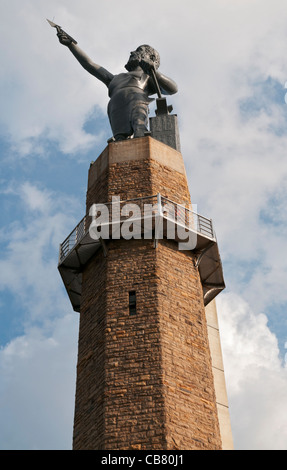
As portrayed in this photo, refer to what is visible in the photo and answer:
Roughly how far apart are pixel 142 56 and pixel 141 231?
12.1 metres

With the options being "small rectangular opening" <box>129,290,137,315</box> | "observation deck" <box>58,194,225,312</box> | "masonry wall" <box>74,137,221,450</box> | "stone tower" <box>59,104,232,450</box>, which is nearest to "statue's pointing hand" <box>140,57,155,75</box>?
"stone tower" <box>59,104,232,450</box>

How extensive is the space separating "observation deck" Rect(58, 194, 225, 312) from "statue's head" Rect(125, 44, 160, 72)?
9.80 meters

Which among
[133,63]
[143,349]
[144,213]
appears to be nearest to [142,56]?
[133,63]

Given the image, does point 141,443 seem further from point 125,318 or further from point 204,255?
point 204,255

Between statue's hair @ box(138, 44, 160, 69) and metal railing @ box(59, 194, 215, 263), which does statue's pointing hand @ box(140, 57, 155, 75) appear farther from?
metal railing @ box(59, 194, 215, 263)

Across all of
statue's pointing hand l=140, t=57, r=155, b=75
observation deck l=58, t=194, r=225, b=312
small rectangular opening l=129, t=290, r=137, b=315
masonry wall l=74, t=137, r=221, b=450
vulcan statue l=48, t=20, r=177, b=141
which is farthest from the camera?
statue's pointing hand l=140, t=57, r=155, b=75

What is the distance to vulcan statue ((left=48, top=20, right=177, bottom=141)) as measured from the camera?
112ft

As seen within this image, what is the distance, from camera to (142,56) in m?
36.7

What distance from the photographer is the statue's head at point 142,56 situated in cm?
3644

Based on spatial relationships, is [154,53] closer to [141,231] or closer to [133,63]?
[133,63]

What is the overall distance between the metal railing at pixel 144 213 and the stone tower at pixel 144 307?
0.04 m

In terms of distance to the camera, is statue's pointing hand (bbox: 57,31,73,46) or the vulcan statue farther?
statue's pointing hand (bbox: 57,31,73,46)

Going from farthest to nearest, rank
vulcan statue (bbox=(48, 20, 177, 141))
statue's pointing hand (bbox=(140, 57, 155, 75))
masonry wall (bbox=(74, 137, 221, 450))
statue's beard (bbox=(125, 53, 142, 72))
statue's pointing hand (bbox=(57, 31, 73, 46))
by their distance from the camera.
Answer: statue's pointing hand (bbox=(57, 31, 73, 46)), statue's beard (bbox=(125, 53, 142, 72)), statue's pointing hand (bbox=(140, 57, 155, 75)), vulcan statue (bbox=(48, 20, 177, 141)), masonry wall (bbox=(74, 137, 221, 450))

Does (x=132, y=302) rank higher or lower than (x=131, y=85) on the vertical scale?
lower
